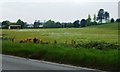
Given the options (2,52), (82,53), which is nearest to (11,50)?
(2,52)

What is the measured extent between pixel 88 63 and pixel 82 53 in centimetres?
181

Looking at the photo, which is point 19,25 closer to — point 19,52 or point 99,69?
point 19,52

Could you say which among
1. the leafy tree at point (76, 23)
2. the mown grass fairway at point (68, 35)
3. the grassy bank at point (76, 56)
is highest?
the leafy tree at point (76, 23)

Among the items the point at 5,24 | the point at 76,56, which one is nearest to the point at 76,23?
the point at 5,24

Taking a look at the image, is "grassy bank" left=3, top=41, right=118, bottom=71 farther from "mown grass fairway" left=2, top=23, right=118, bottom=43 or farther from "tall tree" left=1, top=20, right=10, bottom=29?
"tall tree" left=1, top=20, right=10, bottom=29

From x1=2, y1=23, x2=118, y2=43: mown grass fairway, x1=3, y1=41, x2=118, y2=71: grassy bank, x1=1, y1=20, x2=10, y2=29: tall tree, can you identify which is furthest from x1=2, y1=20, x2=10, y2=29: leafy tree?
x1=3, y1=41, x2=118, y2=71: grassy bank

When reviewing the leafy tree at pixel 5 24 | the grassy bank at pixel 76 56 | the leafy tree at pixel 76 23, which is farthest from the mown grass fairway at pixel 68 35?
the grassy bank at pixel 76 56

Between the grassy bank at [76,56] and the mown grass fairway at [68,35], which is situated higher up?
the mown grass fairway at [68,35]

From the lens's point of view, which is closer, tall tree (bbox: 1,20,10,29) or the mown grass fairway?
the mown grass fairway

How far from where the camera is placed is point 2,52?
19953 mm

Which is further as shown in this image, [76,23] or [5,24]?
[76,23]

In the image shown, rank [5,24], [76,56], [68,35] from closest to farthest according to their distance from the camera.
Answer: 1. [76,56]
2. [68,35]
3. [5,24]

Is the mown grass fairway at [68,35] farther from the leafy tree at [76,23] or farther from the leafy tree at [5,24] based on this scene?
the leafy tree at [5,24]

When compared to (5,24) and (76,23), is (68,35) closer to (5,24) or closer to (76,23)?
(5,24)
